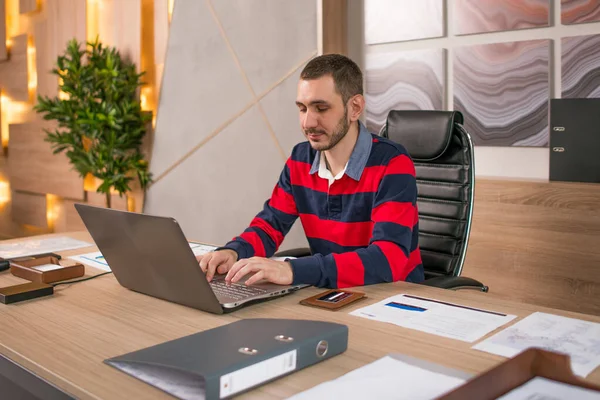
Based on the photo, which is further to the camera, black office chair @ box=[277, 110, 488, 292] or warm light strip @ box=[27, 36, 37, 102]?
warm light strip @ box=[27, 36, 37, 102]

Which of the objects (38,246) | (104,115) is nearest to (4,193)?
(104,115)

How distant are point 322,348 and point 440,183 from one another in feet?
4.14

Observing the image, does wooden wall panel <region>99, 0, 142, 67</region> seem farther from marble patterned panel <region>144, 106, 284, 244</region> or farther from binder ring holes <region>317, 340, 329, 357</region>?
binder ring holes <region>317, 340, 329, 357</region>

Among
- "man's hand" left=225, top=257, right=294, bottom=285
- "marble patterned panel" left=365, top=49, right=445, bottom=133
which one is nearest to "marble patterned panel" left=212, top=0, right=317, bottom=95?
"marble patterned panel" left=365, top=49, right=445, bottom=133

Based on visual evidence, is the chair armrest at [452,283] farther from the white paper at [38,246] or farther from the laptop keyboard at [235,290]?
the white paper at [38,246]

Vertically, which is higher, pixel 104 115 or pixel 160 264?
pixel 104 115

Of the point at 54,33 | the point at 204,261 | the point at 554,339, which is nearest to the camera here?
the point at 554,339

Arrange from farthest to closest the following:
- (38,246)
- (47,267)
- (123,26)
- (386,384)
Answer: (123,26)
(38,246)
(47,267)
(386,384)

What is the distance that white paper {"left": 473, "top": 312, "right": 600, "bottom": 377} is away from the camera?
1183 millimetres

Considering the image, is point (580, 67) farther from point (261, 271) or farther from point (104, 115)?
point (104, 115)

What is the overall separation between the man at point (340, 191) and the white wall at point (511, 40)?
1342mm

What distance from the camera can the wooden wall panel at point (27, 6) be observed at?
227 inches

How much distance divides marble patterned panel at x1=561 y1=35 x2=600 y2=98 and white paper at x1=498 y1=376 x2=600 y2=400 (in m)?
2.32

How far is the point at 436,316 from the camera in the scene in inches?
56.3
